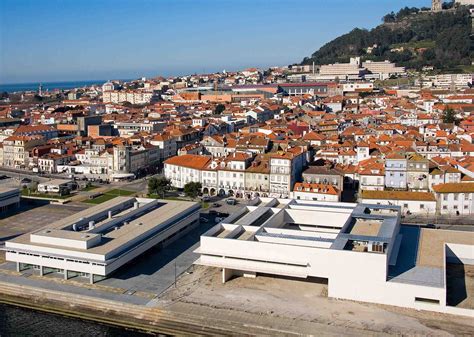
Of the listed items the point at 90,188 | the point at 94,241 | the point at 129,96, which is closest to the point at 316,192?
the point at 94,241

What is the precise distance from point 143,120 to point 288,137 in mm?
15154

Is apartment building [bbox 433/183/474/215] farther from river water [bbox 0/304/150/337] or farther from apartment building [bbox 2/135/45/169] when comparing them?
apartment building [bbox 2/135/45/169]

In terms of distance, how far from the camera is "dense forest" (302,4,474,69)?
7938 cm

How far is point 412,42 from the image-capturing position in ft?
303

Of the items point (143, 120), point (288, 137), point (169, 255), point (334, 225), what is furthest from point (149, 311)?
point (143, 120)

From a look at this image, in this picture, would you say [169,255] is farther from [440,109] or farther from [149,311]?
[440,109]

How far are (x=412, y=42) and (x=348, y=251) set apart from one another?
281 ft

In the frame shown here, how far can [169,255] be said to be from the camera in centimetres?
1808

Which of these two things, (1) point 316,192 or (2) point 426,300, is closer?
(2) point 426,300

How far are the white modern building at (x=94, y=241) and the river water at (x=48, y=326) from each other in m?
1.63

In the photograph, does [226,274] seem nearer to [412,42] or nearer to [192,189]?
[192,189]

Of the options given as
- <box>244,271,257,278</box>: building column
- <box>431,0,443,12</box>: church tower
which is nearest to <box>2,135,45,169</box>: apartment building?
<box>244,271,257,278</box>: building column

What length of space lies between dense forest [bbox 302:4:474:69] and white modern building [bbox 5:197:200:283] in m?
66.8

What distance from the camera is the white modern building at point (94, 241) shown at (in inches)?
618
